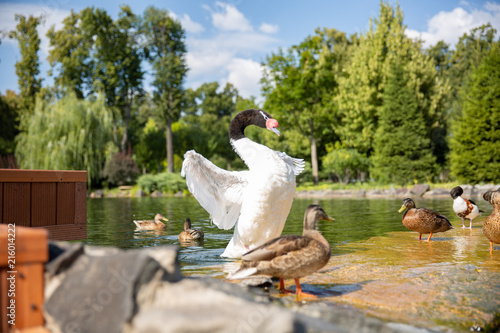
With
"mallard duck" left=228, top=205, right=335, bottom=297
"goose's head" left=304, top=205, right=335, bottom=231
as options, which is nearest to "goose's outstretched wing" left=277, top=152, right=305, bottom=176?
"goose's head" left=304, top=205, right=335, bottom=231

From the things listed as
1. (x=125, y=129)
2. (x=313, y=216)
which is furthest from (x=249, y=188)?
(x=125, y=129)

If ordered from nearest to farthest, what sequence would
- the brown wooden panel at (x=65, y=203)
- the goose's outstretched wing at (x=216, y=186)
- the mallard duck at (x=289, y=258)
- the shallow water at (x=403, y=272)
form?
the shallow water at (x=403, y=272) → the mallard duck at (x=289, y=258) → the goose's outstretched wing at (x=216, y=186) → the brown wooden panel at (x=65, y=203)

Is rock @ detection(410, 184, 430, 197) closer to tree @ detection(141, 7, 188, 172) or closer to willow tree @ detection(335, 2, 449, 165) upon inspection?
willow tree @ detection(335, 2, 449, 165)

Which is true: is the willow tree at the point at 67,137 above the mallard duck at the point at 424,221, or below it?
above

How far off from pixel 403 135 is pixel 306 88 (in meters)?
10.7

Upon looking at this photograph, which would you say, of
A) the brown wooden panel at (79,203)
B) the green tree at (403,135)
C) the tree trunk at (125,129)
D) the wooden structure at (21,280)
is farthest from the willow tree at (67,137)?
the wooden structure at (21,280)

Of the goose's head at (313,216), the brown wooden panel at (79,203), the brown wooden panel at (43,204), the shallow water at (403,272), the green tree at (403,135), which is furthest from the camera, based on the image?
the green tree at (403,135)

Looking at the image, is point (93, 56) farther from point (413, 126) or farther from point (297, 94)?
point (413, 126)

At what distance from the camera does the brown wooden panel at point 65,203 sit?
6.11 meters

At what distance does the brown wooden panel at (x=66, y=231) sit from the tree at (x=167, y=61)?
112 feet

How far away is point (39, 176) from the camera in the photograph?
5.80 meters

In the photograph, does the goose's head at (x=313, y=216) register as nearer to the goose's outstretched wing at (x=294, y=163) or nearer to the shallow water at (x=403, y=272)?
the shallow water at (x=403, y=272)

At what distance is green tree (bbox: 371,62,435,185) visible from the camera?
29.5m

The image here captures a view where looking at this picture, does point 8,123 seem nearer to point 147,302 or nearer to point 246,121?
point 246,121
